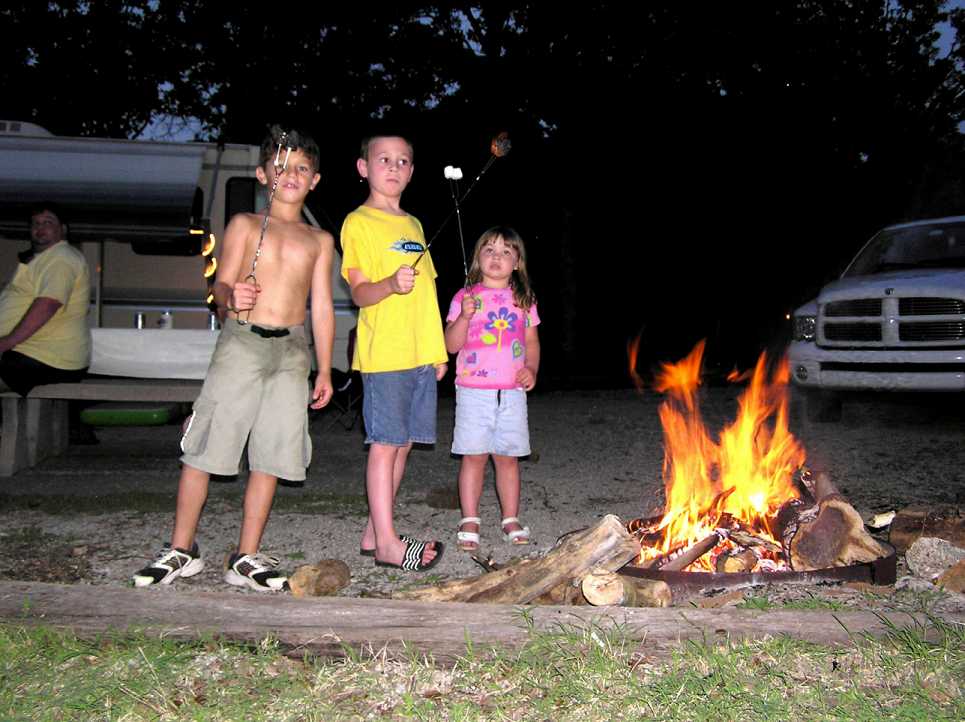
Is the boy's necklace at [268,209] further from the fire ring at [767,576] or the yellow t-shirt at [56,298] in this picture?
the yellow t-shirt at [56,298]

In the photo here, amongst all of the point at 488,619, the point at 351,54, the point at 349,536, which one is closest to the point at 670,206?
the point at 351,54

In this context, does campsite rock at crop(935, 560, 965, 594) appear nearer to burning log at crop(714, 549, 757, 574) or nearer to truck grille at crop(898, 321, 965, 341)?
burning log at crop(714, 549, 757, 574)

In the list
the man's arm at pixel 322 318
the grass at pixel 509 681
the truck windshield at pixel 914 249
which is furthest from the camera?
the truck windshield at pixel 914 249

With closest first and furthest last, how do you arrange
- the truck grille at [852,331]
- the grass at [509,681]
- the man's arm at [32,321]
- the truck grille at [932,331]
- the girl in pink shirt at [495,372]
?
the grass at [509,681] → the girl in pink shirt at [495,372] → the man's arm at [32,321] → the truck grille at [932,331] → the truck grille at [852,331]

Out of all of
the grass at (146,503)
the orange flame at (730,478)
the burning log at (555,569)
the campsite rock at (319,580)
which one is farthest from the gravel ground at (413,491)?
the orange flame at (730,478)

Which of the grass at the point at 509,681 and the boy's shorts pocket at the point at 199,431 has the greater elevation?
the boy's shorts pocket at the point at 199,431

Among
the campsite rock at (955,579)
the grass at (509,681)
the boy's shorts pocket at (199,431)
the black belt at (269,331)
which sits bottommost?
the grass at (509,681)

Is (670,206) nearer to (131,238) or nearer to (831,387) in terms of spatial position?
(831,387)

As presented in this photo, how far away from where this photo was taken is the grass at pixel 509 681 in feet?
8.38

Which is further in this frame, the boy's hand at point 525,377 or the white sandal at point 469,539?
the boy's hand at point 525,377

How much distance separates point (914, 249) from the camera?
30.8 ft

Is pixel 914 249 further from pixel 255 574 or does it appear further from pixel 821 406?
pixel 255 574

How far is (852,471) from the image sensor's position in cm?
679

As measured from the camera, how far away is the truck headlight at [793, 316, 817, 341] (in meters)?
9.22
